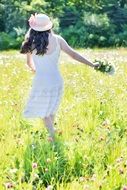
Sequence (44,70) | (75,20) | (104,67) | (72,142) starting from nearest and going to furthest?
(72,142) < (44,70) < (104,67) < (75,20)

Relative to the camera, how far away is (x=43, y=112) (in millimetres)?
6863

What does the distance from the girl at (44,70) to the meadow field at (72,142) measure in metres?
0.27

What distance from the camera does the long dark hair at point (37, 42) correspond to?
685cm

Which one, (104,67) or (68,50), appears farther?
(104,67)

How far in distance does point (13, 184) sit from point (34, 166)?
0.70 ft

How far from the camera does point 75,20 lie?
119 ft

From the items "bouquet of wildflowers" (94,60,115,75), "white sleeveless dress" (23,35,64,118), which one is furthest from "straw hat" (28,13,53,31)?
"bouquet of wildflowers" (94,60,115,75)

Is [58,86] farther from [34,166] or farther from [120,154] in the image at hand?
[34,166]

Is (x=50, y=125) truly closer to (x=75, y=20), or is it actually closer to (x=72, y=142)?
(x=72, y=142)

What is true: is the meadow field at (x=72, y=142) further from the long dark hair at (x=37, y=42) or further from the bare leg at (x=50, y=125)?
the long dark hair at (x=37, y=42)

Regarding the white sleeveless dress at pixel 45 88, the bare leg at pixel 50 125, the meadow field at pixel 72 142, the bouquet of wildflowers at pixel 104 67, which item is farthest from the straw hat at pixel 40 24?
the meadow field at pixel 72 142

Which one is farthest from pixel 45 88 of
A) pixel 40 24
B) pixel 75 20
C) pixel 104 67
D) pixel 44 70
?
pixel 75 20

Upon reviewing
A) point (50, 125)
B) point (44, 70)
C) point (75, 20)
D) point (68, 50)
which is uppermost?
point (68, 50)

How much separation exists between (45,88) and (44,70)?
0.22 metres
